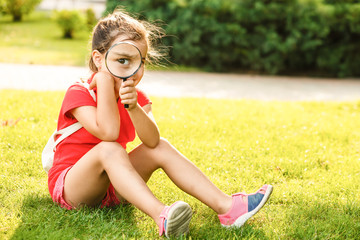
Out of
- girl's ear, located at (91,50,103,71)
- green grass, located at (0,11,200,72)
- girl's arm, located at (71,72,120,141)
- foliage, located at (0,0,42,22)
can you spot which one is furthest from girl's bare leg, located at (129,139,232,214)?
foliage, located at (0,0,42,22)

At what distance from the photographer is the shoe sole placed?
234 centimetres

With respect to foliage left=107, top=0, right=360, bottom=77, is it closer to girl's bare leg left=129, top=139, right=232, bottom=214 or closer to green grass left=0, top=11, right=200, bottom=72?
green grass left=0, top=11, right=200, bottom=72

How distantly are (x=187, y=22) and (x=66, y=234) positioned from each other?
664 centimetres

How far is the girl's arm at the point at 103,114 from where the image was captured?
2588mm

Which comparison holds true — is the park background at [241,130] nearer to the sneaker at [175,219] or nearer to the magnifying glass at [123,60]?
the sneaker at [175,219]

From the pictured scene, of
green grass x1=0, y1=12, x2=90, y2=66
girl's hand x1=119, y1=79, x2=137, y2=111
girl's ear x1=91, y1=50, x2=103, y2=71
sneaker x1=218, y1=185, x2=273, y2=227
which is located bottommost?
green grass x1=0, y1=12, x2=90, y2=66

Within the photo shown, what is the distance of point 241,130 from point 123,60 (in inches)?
97.5

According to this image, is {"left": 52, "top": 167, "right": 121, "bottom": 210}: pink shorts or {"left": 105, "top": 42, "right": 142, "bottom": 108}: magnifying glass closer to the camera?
{"left": 105, "top": 42, "right": 142, "bottom": 108}: magnifying glass

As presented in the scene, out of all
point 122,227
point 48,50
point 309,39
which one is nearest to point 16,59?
point 48,50

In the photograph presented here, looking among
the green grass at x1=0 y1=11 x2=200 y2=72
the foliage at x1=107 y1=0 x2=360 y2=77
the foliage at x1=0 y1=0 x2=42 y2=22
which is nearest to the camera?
the foliage at x1=107 y1=0 x2=360 y2=77

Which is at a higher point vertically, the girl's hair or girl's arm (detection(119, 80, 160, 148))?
the girl's hair

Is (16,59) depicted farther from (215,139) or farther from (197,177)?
(197,177)

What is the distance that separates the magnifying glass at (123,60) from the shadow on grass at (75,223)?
0.70m

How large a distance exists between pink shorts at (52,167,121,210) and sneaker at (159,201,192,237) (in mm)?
546
